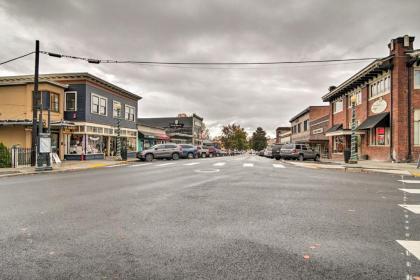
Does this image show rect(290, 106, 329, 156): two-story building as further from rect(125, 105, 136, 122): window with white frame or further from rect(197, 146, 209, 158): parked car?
rect(125, 105, 136, 122): window with white frame

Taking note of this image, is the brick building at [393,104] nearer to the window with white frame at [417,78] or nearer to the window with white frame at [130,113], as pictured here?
the window with white frame at [417,78]

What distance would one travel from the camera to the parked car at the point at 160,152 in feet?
98.3

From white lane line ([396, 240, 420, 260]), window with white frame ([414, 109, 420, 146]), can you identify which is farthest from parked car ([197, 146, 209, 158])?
white lane line ([396, 240, 420, 260])

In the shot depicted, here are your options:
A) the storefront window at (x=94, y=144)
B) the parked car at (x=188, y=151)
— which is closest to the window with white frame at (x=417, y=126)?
the parked car at (x=188, y=151)

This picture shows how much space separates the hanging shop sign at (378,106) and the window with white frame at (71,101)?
27.1 metres

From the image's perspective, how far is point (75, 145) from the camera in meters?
28.5

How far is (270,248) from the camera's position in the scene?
159 inches

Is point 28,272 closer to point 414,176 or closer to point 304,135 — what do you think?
point 414,176

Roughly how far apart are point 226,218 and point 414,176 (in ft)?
41.1

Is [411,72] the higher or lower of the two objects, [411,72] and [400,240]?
the higher

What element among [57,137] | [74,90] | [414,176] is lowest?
[414,176]

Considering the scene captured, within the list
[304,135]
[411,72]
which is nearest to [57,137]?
[411,72]

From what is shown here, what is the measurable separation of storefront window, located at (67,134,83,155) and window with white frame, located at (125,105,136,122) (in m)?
9.40

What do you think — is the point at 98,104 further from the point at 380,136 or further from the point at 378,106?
the point at 380,136
